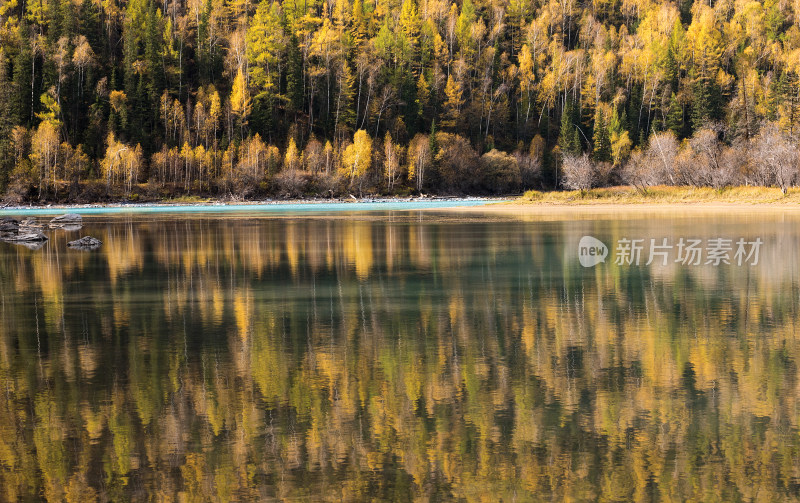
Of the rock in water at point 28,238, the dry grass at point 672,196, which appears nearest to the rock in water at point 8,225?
the rock in water at point 28,238

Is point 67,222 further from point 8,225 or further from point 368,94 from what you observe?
point 368,94

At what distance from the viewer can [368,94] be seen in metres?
117

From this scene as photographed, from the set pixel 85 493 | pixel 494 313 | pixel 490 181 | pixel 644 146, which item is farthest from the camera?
pixel 644 146

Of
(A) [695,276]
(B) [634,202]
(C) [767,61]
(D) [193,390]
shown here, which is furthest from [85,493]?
(C) [767,61]

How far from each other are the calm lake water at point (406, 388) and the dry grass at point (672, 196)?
47.8m

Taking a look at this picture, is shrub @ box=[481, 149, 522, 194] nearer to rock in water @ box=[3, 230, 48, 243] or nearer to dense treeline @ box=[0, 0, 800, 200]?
dense treeline @ box=[0, 0, 800, 200]

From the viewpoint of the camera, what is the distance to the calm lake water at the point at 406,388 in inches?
267

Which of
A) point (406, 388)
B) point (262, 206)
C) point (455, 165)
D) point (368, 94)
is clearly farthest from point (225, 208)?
point (406, 388)

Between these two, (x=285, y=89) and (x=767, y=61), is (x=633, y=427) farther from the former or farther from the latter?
(x=767, y=61)

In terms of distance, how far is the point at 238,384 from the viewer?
9711mm

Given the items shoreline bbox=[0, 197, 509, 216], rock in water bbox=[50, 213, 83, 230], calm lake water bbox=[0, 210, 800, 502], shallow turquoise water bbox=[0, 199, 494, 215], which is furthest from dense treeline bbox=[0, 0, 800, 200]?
calm lake water bbox=[0, 210, 800, 502]

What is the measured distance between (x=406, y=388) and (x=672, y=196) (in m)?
67.1

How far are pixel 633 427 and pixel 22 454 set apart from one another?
5505mm

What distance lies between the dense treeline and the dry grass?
26.7 ft
